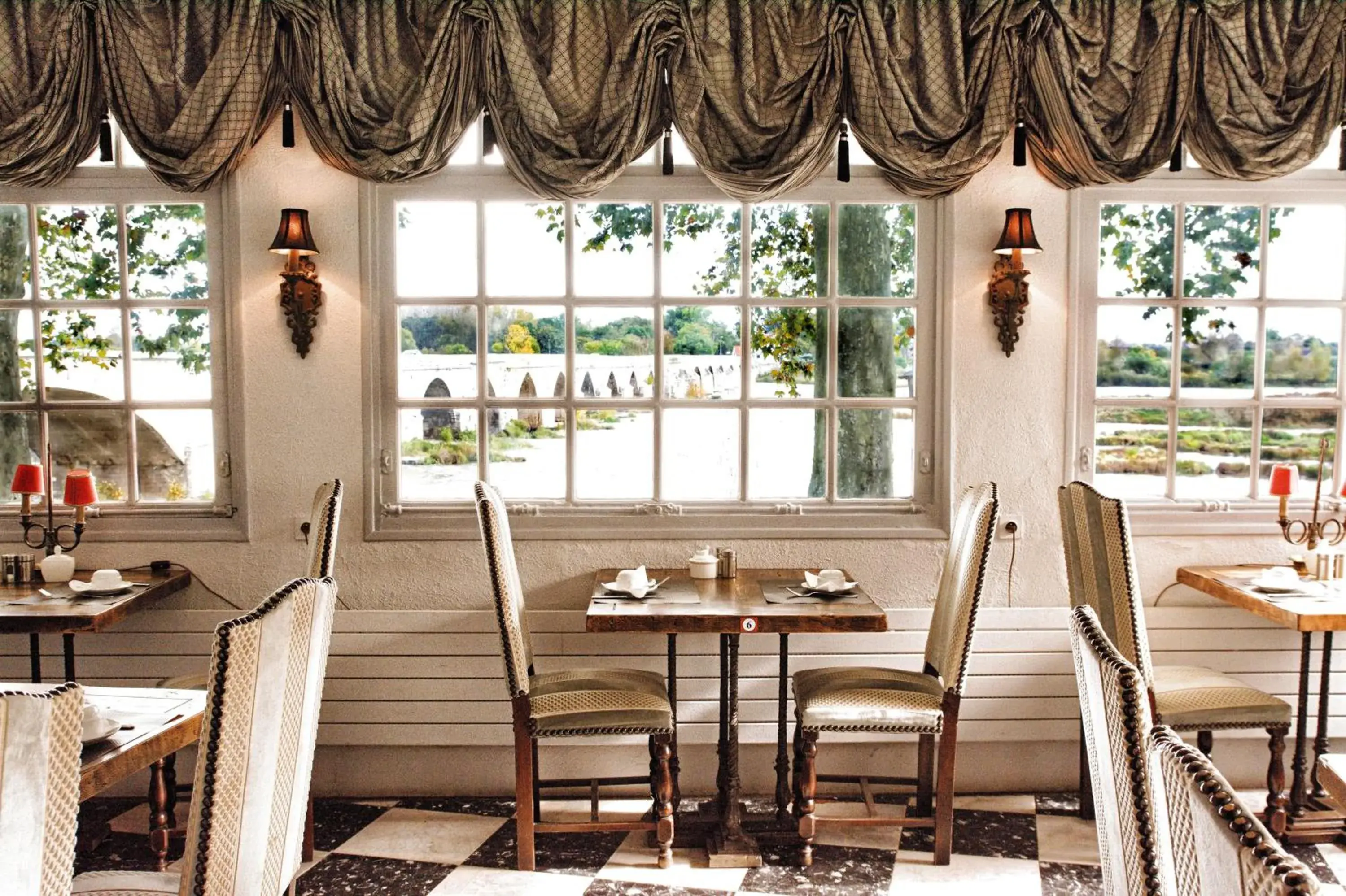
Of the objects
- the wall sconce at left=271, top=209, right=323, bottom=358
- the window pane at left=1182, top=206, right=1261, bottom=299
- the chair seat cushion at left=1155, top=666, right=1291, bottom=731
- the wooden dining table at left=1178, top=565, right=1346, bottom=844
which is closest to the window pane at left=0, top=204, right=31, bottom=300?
the wall sconce at left=271, top=209, right=323, bottom=358

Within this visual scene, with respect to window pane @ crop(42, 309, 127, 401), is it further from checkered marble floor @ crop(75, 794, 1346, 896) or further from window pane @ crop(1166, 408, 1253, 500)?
window pane @ crop(1166, 408, 1253, 500)

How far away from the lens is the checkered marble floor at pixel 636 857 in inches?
119

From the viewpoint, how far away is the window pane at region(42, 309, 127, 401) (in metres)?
3.79

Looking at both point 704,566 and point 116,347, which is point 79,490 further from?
point 704,566

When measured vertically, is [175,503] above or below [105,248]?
below

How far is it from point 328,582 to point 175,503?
2124 millimetres

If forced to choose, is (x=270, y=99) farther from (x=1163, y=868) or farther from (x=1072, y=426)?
(x=1163, y=868)

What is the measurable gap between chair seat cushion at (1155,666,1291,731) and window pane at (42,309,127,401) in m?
3.71

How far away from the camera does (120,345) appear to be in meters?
3.79

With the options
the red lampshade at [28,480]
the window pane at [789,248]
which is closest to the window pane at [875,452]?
the window pane at [789,248]

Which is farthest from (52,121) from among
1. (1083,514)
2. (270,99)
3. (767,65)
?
(1083,514)

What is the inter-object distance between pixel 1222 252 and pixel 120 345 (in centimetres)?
407

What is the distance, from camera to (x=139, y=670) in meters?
3.66

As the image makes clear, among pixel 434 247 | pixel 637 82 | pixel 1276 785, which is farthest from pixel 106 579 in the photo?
pixel 1276 785
